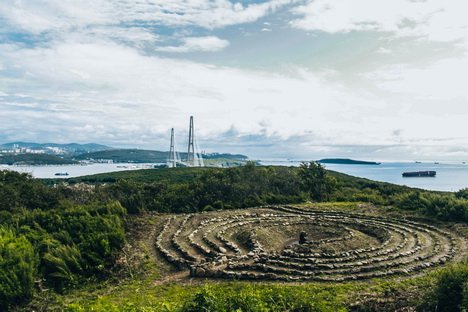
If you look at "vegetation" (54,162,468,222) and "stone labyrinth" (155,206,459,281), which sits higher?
"vegetation" (54,162,468,222)

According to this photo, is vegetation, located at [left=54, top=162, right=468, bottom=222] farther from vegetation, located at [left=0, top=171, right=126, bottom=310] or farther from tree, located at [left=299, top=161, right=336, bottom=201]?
vegetation, located at [left=0, top=171, right=126, bottom=310]

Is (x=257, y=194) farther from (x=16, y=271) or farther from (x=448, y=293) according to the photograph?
(x=448, y=293)

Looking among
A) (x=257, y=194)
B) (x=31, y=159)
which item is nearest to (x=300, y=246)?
(x=257, y=194)

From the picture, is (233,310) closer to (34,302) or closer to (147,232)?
(34,302)

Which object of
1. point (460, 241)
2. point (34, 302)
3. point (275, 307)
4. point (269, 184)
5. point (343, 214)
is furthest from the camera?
point (269, 184)

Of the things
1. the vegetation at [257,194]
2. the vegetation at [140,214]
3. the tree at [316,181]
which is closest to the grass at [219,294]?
the vegetation at [140,214]

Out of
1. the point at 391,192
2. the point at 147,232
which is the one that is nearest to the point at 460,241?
the point at 147,232

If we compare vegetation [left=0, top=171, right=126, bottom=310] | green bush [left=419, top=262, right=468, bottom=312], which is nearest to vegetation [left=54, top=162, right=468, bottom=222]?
vegetation [left=0, top=171, right=126, bottom=310]
